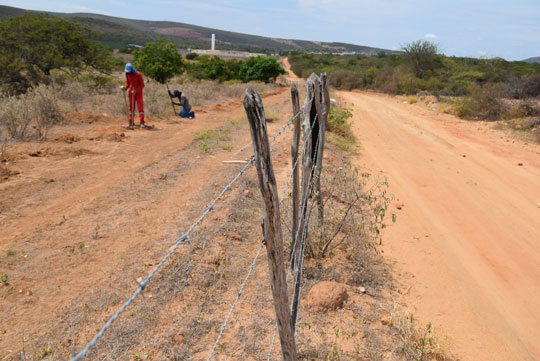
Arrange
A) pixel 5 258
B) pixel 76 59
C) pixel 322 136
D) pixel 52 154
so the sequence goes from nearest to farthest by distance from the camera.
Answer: pixel 5 258 < pixel 322 136 < pixel 52 154 < pixel 76 59

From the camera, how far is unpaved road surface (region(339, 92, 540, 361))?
352 cm

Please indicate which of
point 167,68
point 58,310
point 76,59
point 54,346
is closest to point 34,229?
point 58,310

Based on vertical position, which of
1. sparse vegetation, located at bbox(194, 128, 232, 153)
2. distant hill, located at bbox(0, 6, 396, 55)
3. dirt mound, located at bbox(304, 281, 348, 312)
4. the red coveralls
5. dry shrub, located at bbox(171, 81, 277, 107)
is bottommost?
dirt mound, located at bbox(304, 281, 348, 312)

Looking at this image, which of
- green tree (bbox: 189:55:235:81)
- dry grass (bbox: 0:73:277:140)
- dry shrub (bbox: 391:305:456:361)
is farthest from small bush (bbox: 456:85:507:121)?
green tree (bbox: 189:55:235:81)

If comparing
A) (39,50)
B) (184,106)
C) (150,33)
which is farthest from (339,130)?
(150,33)

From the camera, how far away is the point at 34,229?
457cm

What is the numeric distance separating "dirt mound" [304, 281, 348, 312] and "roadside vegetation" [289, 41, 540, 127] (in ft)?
41.8

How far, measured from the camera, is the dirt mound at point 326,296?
342cm

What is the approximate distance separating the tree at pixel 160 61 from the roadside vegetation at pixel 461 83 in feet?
44.0

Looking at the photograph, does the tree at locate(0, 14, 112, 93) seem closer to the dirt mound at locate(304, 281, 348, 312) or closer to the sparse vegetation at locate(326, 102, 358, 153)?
the sparse vegetation at locate(326, 102, 358, 153)

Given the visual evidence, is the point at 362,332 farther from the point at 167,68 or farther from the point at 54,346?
the point at 167,68

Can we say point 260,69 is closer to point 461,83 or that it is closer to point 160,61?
point 160,61

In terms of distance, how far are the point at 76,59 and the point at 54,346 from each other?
15105 millimetres

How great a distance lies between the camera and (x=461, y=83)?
71.8ft
